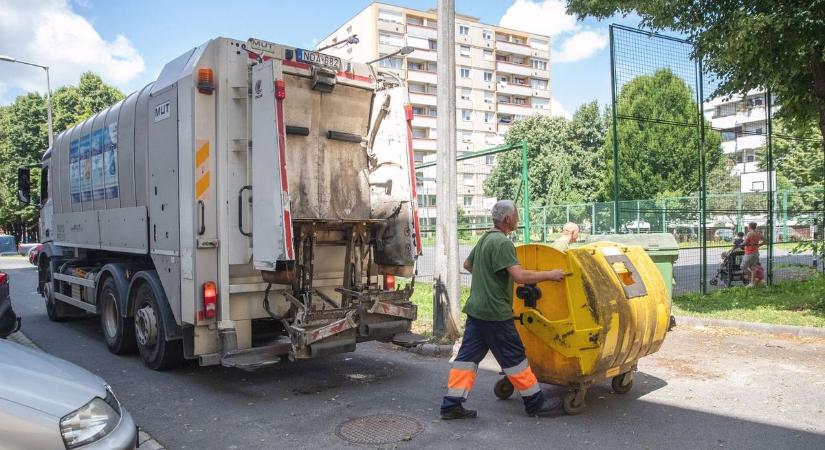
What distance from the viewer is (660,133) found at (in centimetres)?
1667

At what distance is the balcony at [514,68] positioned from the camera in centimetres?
6888

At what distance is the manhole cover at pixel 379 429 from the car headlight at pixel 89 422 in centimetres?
168

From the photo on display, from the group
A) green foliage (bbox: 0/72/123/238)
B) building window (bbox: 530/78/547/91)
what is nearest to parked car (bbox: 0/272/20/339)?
green foliage (bbox: 0/72/123/238)

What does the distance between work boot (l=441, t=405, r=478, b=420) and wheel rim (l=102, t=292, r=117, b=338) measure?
466 cm

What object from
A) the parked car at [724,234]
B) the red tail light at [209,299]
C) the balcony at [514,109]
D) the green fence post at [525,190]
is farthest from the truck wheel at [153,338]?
the balcony at [514,109]

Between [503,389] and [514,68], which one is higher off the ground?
[514,68]

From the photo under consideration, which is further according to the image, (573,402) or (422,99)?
(422,99)

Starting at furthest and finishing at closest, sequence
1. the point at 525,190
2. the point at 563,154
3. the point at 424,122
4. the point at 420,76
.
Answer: the point at 420,76 < the point at 424,122 < the point at 563,154 < the point at 525,190

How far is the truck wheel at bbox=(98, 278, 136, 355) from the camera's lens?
23.5ft

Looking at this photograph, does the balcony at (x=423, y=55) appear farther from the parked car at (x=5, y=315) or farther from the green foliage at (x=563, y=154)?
the parked car at (x=5, y=315)

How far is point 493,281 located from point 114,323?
515cm

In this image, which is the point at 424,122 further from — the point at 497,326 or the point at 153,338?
the point at 497,326

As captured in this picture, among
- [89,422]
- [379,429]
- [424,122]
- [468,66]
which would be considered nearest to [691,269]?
[379,429]

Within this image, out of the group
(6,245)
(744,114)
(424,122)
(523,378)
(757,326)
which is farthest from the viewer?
(424,122)
